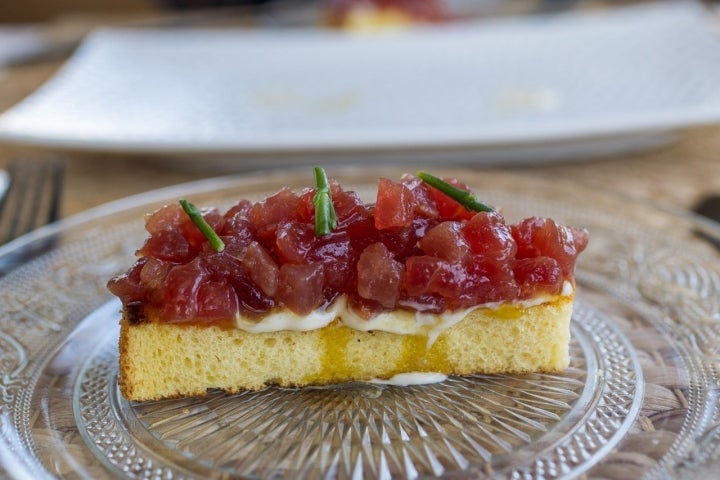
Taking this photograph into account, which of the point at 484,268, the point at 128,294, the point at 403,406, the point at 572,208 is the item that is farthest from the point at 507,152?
the point at 128,294

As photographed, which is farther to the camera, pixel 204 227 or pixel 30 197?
pixel 30 197

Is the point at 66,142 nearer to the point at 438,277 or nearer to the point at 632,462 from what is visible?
the point at 438,277

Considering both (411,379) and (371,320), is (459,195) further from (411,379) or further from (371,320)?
(411,379)

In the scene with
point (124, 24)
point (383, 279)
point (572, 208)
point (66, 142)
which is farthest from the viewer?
point (124, 24)

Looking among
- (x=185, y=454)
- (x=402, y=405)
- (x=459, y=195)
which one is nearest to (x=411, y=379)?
(x=402, y=405)

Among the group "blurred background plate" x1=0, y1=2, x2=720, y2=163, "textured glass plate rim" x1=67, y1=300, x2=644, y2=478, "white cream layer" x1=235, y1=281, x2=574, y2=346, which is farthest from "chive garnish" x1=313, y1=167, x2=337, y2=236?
"blurred background plate" x1=0, y1=2, x2=720, y2=163
